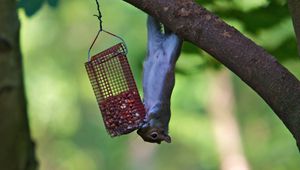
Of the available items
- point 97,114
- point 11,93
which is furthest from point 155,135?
point 97,114

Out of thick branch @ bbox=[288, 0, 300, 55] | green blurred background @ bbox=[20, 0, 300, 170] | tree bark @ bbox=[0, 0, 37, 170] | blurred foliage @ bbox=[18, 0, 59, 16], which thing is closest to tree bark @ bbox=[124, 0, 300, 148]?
thick branch @ bbox=[288, 0, 300, 55]

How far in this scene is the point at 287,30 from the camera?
9.21ft

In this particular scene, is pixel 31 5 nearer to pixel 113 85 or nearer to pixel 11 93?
pixel 11 93

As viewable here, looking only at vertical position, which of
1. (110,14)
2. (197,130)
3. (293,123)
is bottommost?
(197,130)

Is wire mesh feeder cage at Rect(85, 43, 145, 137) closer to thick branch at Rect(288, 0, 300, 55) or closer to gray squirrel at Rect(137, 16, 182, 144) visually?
gray squirrel at Rect(137, 16, 182, 144)

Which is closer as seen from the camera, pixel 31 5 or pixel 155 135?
pixel 155 135

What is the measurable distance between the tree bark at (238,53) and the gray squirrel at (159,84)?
0.09m

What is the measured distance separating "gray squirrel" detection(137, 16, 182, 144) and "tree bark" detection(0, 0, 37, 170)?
639mm

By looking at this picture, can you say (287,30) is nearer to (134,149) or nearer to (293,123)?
(293,123)

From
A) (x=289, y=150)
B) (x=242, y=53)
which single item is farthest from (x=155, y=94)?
(x=289, y=150)

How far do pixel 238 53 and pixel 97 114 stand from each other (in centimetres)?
1029

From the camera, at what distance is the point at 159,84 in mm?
1637

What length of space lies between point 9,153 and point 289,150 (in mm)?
4733

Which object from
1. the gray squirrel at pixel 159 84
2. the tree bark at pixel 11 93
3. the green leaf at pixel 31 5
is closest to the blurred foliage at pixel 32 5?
the green leaf at pixel 31 5
